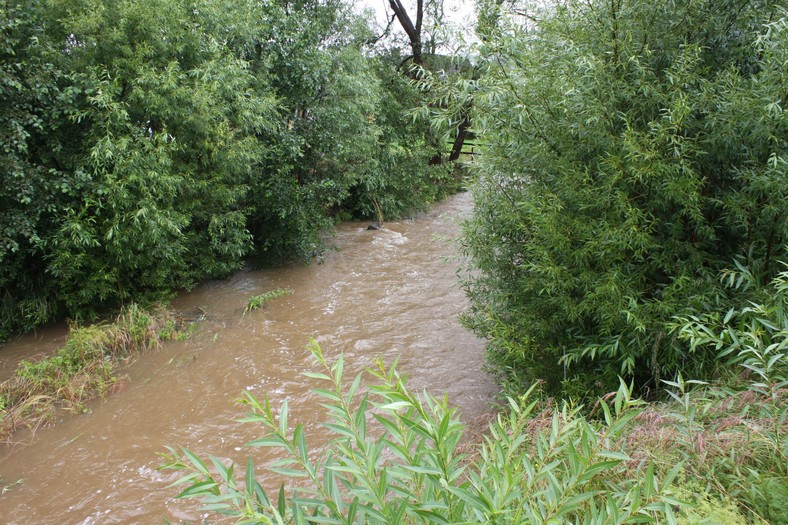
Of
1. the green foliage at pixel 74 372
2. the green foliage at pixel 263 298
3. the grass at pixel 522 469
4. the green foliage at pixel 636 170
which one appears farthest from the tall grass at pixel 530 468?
the green foliage at pixel 263 298

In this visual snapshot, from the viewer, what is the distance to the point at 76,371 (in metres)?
5.66

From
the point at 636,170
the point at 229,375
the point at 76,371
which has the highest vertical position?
the point at 636,170

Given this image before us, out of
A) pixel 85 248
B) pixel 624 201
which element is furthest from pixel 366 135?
pixel 624 201

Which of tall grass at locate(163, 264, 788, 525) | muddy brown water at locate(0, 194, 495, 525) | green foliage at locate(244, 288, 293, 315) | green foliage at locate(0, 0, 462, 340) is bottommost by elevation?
muddy brown water at locate(0, 194, 495, 525)

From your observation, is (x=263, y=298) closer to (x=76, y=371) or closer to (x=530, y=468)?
(x=76, y=371)

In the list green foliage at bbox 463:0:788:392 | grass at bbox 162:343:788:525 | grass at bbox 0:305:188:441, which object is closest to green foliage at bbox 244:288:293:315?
grass at bbox 0:305:188:441

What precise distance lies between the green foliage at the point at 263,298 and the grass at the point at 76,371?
3.92 ft

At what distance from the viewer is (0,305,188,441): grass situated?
504 cm

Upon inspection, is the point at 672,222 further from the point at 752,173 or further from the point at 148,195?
the point at 148,195

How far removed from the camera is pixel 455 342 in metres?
6.56

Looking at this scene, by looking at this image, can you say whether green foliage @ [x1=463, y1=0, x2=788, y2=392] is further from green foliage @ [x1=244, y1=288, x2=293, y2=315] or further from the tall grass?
green foliage @ [x1=244, y1=288, x2=293, y2=315]

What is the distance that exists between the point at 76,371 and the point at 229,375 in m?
1.69

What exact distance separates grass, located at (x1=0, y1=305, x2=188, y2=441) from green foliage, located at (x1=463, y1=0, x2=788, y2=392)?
14.9 ft

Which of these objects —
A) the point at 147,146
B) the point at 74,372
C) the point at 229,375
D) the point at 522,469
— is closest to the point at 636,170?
the point at 522,469
